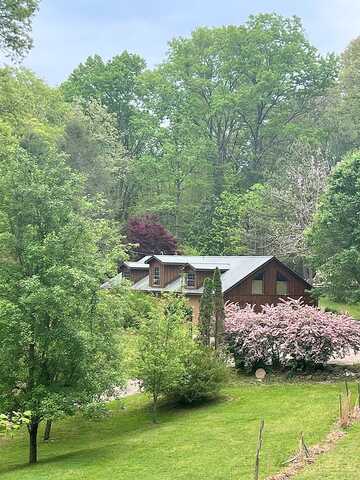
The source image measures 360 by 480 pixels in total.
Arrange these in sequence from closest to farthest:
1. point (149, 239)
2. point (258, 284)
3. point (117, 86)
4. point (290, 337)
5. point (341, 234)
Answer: point (290, 337), point (341, 234), point (258, 284), point (149, 239), point (117, 86)

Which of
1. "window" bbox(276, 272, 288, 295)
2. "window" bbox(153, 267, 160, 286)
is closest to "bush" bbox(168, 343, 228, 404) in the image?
"window" bbox(276, 272, 288, 295)

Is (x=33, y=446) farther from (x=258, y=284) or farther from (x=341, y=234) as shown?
(x=258, y=284)

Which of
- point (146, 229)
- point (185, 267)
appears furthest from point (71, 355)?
point (146, 229)

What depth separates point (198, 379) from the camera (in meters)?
18.8

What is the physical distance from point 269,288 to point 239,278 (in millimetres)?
2059

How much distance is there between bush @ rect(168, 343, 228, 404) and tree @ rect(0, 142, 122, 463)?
146 inches

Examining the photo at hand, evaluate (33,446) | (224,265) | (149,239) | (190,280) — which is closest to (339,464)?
(33,446)

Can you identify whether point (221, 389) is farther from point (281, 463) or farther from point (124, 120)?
point (124, 120)

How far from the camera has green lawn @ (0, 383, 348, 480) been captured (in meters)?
12.2

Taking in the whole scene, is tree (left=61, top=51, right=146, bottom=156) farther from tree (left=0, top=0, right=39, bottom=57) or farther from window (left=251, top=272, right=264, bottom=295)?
tree (left=0, top=0, right=39, bottom=57)

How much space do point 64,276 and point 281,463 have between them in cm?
672

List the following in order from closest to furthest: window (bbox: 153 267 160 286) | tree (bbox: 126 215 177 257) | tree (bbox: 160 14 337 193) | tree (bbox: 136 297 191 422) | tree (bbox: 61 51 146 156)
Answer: tree (bbox: 136 297 191 422) < window (bbox: 153 267 160 286) < tree (bbox: 126 215 177 257) < tree (bbox: 160 14 337 193) < tree (bbox: 61 51 146 156)

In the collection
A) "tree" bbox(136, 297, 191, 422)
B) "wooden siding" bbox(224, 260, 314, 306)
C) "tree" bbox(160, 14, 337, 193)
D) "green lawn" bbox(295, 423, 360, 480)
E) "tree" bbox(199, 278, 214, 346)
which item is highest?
"tree" bbox(160, 14, 337, 193)

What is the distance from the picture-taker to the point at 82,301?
1502cm
